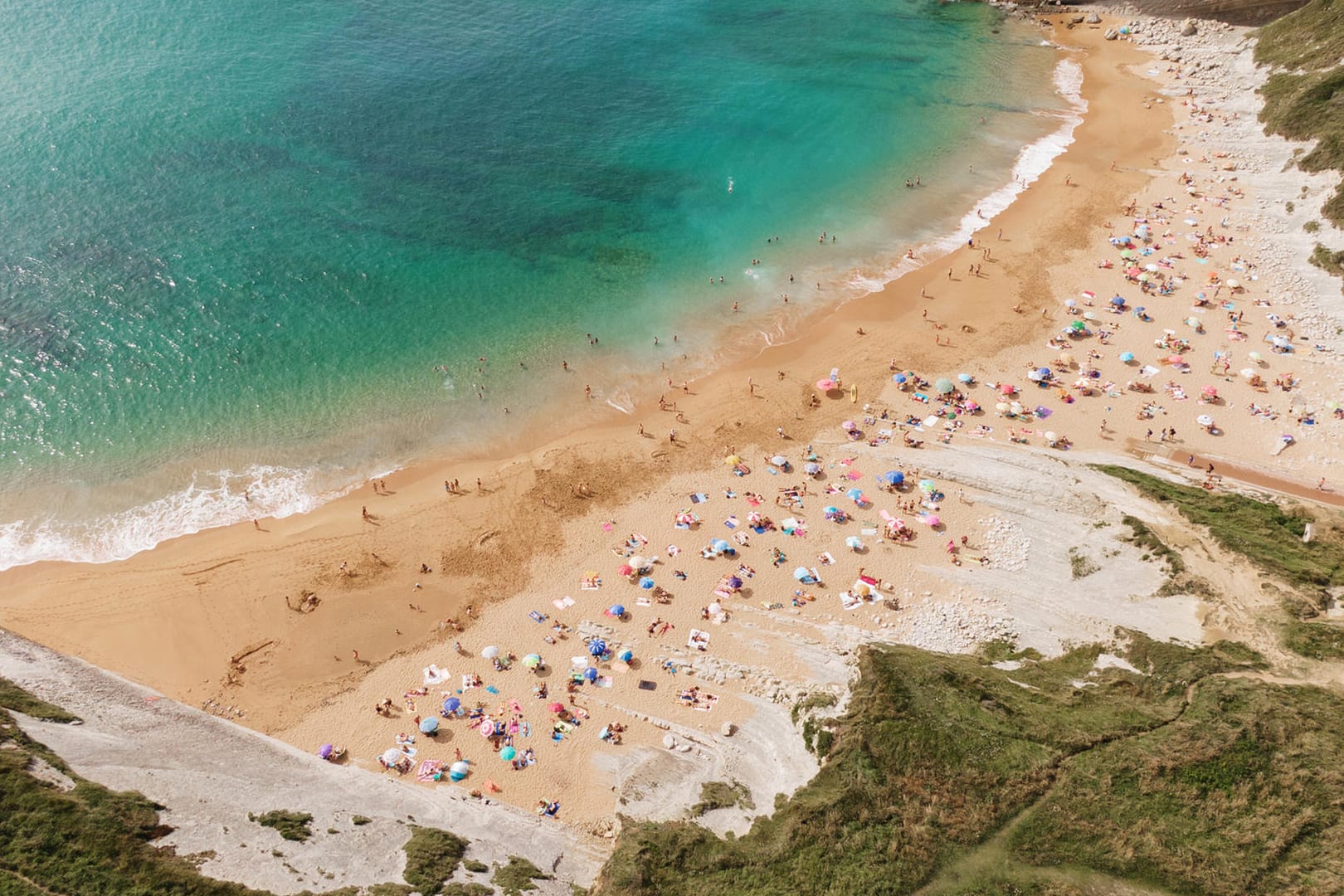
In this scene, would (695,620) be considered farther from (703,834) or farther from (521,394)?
(521,394)

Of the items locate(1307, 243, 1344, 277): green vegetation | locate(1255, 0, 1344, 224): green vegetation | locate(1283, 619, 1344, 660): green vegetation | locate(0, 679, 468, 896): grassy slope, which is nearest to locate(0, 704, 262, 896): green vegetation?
locate(0, 679, 468, 896): grassy slope

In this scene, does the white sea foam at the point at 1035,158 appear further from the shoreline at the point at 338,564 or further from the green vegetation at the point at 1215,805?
the green vegetation at the point at 1215,805

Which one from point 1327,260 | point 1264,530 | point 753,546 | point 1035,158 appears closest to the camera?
point 1264,530

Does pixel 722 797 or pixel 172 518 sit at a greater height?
pixel 172 518

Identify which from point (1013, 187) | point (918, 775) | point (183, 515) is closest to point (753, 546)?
point (918, 775)

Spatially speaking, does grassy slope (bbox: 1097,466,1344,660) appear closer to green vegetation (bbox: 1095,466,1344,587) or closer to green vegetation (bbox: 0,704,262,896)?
green vegetation (bbox: 1095,466,1344,587)

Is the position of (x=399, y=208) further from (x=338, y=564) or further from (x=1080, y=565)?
(x=1080, y=565)
